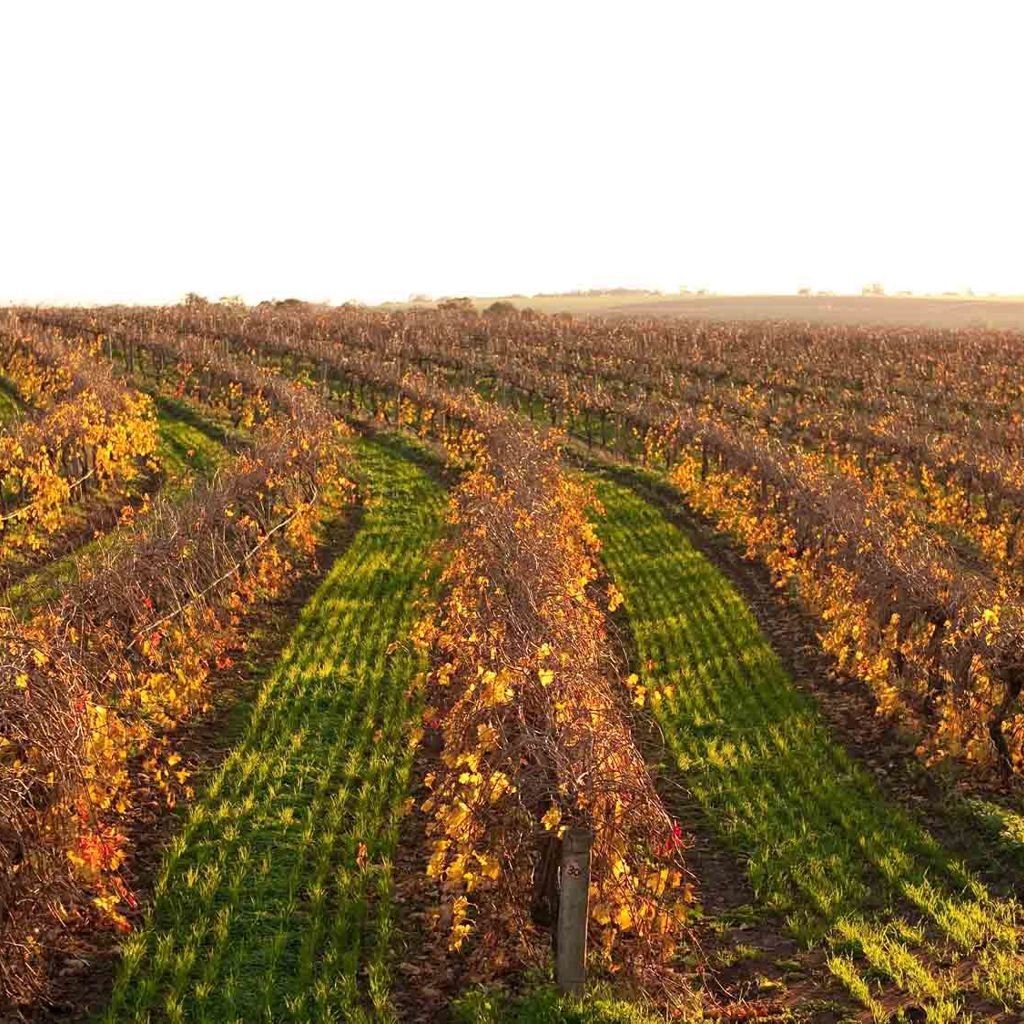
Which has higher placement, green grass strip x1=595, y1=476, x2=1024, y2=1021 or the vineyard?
the vineyard

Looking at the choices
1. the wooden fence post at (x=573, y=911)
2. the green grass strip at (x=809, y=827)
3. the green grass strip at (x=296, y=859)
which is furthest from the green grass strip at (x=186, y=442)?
the wooden fence post at (x=573, y=911)

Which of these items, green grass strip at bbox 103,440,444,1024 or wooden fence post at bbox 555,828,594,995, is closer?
wooden fence post at bbox 555,828,594,995

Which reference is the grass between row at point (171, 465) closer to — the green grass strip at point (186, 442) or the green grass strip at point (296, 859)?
the green grass strip at point (186, 442)

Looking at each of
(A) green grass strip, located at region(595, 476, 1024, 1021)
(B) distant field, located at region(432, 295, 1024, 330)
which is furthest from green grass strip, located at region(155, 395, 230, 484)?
(B) distant field, located at region(432, 295, 1024, 330)

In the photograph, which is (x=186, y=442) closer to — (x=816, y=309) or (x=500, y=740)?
(x=500, y=740)


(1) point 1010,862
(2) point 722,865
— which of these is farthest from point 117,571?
(1) point 1010,862

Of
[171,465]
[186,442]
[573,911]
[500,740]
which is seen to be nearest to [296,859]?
[500,740]

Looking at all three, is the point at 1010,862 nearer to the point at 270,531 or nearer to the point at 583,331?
the point at 270,531

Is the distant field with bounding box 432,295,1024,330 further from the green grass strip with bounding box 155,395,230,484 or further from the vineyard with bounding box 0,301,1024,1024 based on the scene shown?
the vineyard with bounding box 0,301,1024,1024
